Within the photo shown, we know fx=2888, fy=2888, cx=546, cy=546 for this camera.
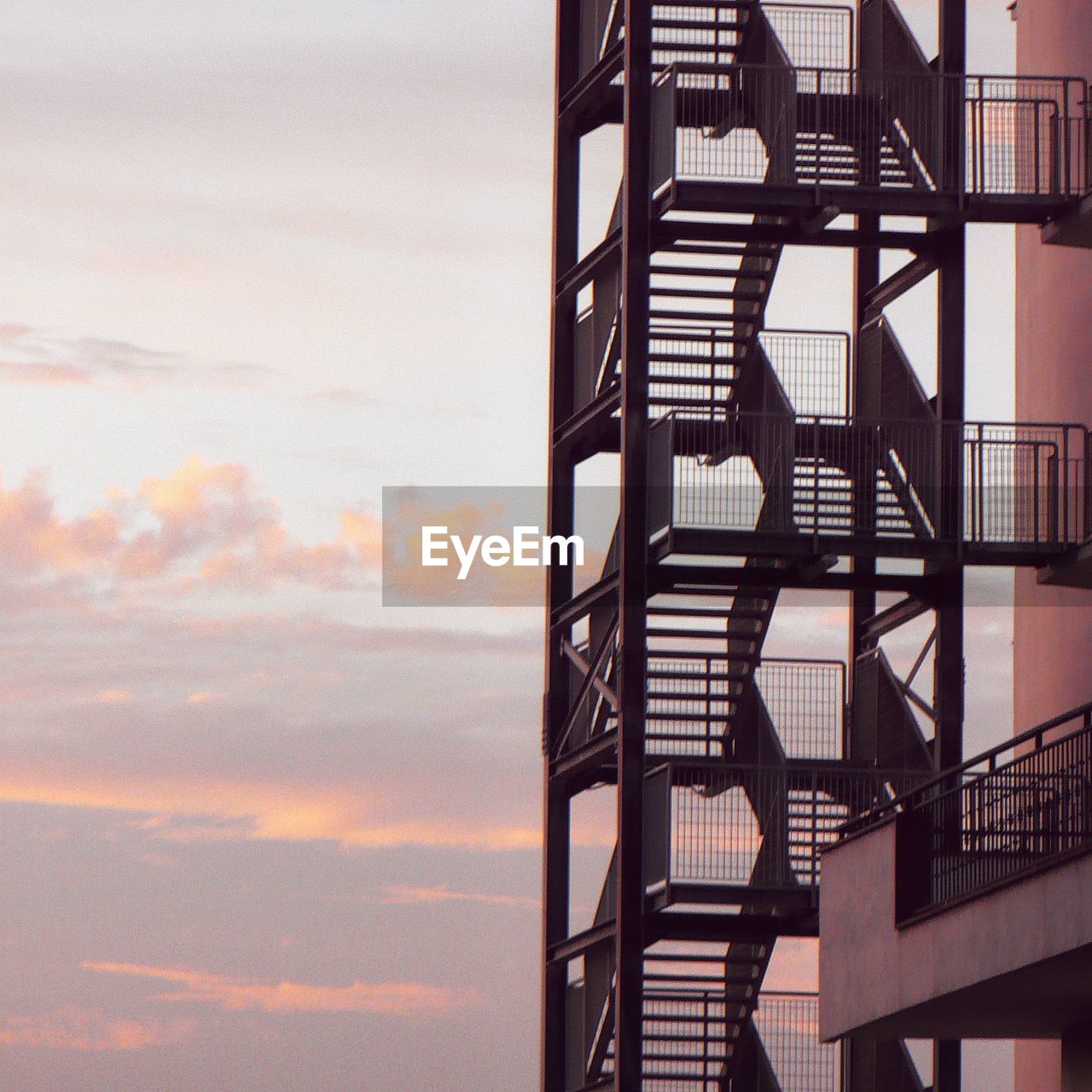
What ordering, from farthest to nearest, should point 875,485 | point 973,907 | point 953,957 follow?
point 875,485
point 953,957
point 973,907

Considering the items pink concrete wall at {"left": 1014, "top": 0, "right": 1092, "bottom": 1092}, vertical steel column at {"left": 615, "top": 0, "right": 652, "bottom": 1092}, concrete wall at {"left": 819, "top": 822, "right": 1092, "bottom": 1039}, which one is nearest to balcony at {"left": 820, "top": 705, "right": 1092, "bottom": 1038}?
concrete wall at {"left": 819, "top": 822, "right": 1092, "bottom": 1039}

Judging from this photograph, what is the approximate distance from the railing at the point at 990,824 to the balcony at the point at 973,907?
23 mm

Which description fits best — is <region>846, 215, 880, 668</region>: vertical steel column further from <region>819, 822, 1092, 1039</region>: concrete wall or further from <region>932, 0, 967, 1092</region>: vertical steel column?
<region>819, 822, 1092, 1039</region>: concrete wall

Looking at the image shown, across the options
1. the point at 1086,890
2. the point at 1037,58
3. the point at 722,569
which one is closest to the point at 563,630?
the point at 722,569

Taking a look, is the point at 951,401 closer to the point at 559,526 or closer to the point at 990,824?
the point at 559,526

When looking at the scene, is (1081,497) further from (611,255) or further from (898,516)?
(611,255)

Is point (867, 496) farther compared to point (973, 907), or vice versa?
point (867, 496)

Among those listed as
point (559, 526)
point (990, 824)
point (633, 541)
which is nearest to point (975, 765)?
point (990, 824)

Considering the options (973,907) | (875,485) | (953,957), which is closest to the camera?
(973,907)

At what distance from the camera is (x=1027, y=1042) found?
156 feet

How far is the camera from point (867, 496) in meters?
39.7

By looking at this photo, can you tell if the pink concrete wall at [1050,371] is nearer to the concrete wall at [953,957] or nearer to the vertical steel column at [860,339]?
the vertical steel column at [860,339]

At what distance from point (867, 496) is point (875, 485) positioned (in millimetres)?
188

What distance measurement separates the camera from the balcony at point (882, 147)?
3962cm
